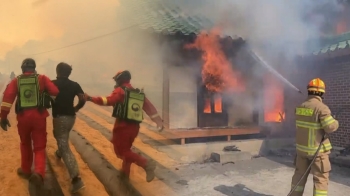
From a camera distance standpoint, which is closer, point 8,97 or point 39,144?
point 8,97

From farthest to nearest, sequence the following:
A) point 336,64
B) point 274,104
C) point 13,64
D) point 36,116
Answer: point 274,104 < point 336,64 < point 13,64 < point 36,116

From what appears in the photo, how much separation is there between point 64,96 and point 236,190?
310 cm

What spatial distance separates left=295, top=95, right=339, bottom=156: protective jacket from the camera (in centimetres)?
375

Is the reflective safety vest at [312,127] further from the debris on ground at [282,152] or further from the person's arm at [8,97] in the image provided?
the person's arm at [8,97]

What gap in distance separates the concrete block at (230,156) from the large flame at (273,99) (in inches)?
70.8

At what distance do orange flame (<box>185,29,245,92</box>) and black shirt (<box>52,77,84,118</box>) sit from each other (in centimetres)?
344

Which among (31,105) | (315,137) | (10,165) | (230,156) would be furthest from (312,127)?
(10,165)

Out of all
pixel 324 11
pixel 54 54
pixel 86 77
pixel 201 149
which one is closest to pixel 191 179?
pixel 201 149

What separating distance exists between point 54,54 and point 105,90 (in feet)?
3.59

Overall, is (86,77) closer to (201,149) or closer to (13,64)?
(13,64)

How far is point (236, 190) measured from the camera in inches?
189

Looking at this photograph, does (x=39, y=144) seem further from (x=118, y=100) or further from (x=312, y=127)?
(x=312, y=127)

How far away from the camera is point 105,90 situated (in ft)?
17.6

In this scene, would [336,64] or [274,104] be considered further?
[274,104]
